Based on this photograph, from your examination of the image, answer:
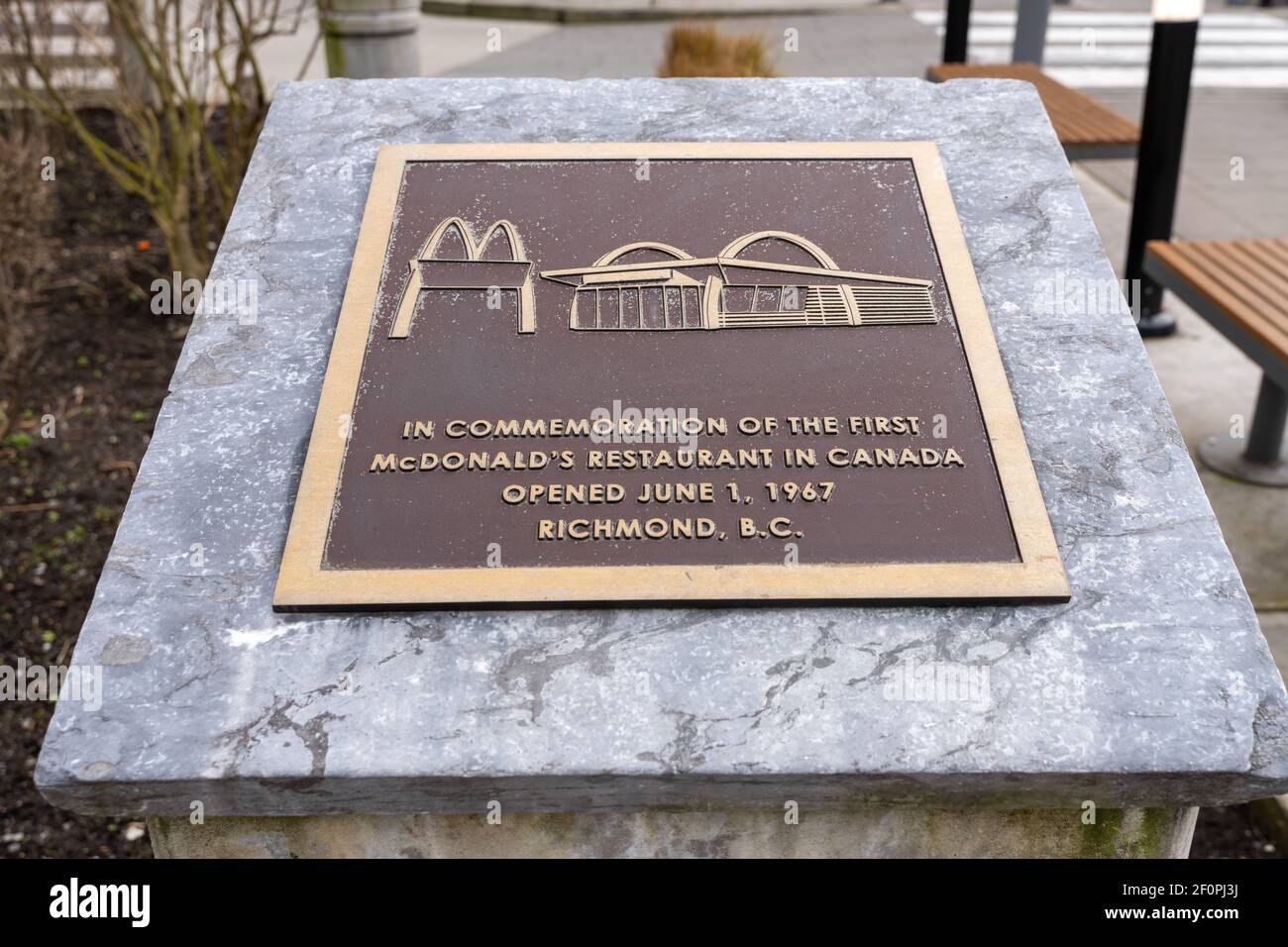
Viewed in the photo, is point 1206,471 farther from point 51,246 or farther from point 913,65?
point 913,65

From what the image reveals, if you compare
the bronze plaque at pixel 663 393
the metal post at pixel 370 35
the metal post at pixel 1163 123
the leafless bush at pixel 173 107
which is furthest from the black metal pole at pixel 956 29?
the bronze plaque at pixel 663 393

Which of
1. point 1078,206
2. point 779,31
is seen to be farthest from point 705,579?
point 779,31

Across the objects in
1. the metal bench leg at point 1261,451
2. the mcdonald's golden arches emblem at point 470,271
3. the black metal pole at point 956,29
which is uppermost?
the mcdonald's golden arches emblem at point 470,271

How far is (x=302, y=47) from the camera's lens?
1070 centimetres

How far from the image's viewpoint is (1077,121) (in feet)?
18.0

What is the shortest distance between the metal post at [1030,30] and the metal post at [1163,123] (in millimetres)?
2616

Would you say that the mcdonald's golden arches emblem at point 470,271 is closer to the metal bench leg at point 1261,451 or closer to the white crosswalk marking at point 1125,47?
the metal bench leg at point 1261,451

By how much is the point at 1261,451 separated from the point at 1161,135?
1348 millimetres

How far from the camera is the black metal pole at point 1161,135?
4699 mm

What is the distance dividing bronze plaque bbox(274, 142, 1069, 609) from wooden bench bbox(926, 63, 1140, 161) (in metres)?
2.37

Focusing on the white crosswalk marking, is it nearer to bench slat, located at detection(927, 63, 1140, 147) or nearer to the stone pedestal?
bench slat, located at detection(927, 63, 1140, 147)

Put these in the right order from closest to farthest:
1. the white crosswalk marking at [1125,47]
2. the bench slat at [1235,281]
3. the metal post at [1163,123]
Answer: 1. the bench slat at [1235,281]
2. the metal post at [1163,123]
3. the white crosswalk marking at [1125,47]

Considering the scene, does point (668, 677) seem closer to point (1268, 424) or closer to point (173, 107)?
point (1268, 424)

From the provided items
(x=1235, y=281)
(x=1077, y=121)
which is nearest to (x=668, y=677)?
(x=1235, y=281)
